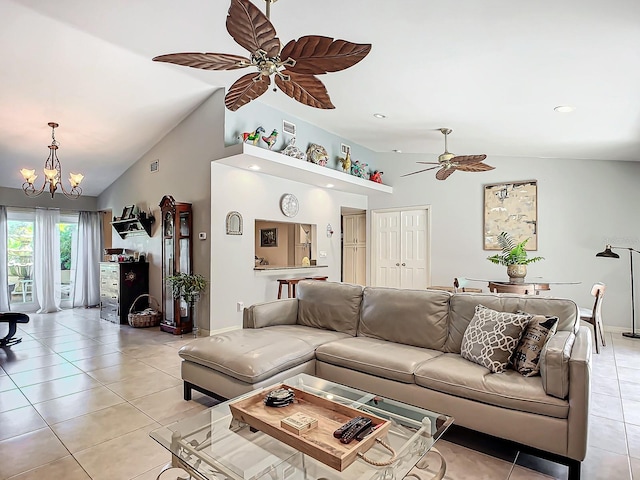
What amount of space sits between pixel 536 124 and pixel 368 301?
3.06m

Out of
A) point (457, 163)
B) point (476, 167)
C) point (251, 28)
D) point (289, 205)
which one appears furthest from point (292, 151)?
point (251, 28)

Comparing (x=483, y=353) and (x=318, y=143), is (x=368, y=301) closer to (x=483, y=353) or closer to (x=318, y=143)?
(x=483, y=353)

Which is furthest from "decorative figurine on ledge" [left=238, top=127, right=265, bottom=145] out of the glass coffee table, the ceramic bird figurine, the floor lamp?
the floor lamp

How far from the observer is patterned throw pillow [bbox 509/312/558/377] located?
7.29ft

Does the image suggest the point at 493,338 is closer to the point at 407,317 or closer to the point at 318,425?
the point at 407,317

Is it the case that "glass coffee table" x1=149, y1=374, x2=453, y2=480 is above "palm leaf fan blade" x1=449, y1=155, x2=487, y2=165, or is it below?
below

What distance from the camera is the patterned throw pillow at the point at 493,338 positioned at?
7.58 feet

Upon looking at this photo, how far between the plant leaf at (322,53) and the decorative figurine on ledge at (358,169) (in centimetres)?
489

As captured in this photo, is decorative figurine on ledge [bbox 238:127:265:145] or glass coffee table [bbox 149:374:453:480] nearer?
glass coffee table [bbox 149:374:453:480]

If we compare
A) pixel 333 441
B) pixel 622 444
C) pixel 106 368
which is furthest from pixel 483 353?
pixel 106 368

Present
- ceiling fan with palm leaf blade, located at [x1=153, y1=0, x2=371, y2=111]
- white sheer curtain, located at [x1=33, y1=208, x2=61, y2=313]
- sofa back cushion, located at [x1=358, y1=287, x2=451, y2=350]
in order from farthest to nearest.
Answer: white sheer curtain, located at [x1=33, y1=208, x2=61, y2=313] → sofa back cushion, located at [x1=358, y1=287, x2=451, y2=350] → ceiling fan with palm leaf blade, located at [x1=153, y1=0, x2=371, y2=111]

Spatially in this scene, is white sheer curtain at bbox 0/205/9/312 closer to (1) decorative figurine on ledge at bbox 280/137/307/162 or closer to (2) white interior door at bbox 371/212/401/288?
(1) decorative figurine on ledge at bbox 280/137/307/162

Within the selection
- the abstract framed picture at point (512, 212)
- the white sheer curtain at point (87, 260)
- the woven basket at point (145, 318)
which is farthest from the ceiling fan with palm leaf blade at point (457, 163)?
the white sheer curtain at point (87, 260)

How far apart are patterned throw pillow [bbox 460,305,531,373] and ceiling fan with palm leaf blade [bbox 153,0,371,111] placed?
6.05 feet
